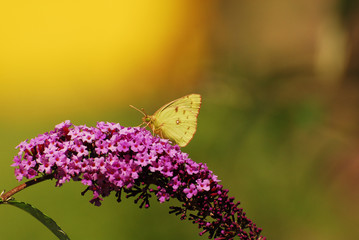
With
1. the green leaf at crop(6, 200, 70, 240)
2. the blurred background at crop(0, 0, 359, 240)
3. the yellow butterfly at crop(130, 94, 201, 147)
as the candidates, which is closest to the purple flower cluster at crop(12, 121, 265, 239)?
the green leaf at crop(6, 200, 70, 240)

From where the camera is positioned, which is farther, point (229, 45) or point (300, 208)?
point (229, 45)

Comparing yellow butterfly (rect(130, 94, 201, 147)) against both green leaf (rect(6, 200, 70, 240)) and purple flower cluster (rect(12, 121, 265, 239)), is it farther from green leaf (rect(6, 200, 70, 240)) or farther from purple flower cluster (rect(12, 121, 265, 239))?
green leaf (rect(6, 200, 70, 240))

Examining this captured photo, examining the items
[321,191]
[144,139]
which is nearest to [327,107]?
[321,191]

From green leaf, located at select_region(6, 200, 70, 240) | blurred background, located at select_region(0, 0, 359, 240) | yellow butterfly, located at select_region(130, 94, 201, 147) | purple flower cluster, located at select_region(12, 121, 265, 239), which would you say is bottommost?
green leaf, located at select_region(6, 200, 70, 240)

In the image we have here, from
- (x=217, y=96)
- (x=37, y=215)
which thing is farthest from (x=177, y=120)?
(x=217, y=96)

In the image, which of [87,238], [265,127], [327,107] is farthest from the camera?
[327,107]

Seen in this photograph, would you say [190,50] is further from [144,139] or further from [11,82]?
[144,139]

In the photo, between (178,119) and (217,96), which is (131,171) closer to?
(178,119)
